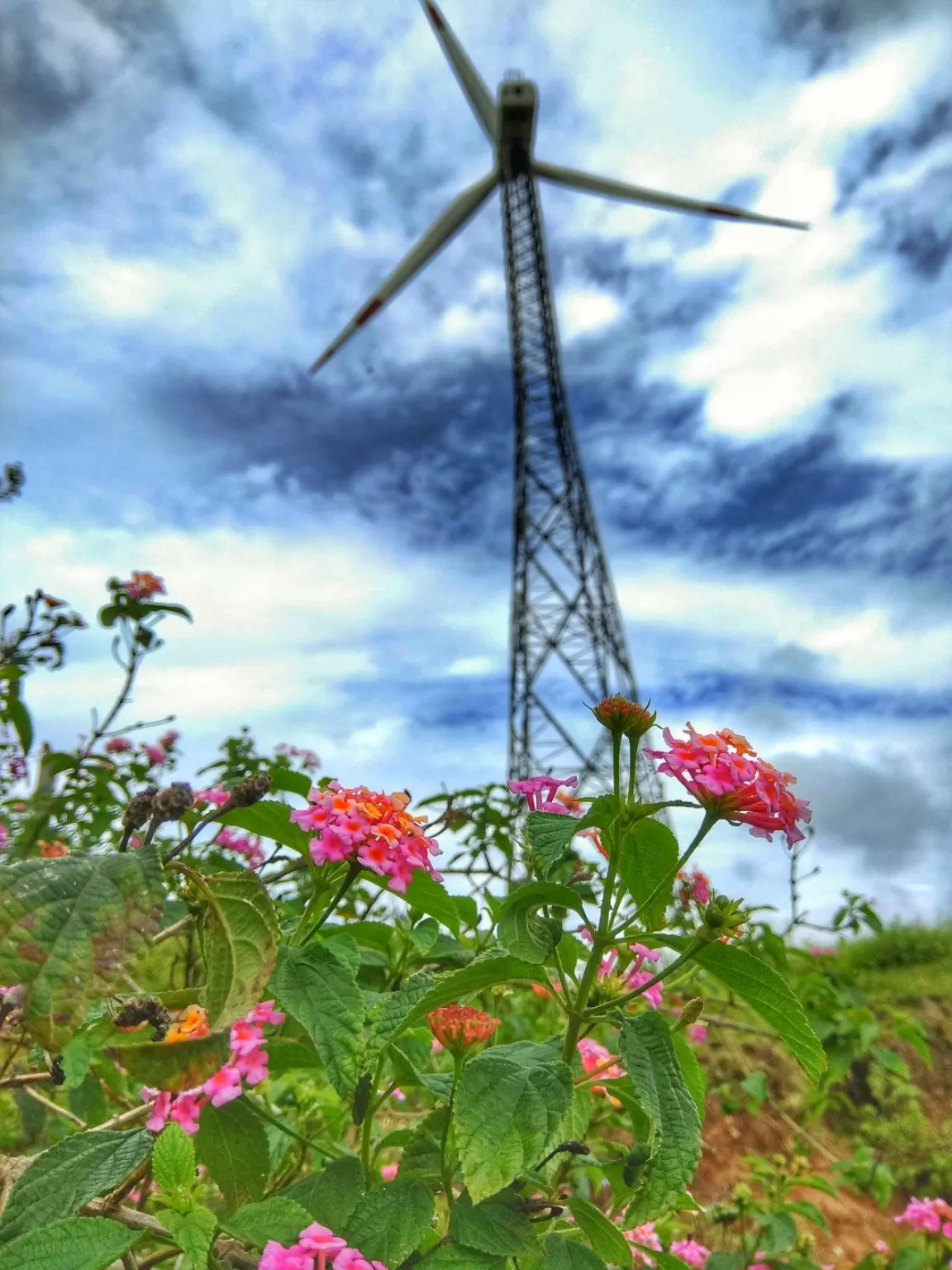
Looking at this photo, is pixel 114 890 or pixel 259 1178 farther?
→ pixel 259 1178

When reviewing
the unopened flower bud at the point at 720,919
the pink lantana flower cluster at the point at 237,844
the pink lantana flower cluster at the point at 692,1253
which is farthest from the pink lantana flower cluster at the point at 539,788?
the pink lantana flower cluster at the point at 692,1253

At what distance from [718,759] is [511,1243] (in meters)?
0.51

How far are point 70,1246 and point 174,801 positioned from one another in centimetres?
41

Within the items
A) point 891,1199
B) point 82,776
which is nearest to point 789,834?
point 82,776

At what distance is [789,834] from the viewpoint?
901 millimetres

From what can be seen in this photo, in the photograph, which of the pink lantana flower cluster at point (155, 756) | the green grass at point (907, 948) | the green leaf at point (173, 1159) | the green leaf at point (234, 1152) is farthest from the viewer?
the green grass at point (907, 948)

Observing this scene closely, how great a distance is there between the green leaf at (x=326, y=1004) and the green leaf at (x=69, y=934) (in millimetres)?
193

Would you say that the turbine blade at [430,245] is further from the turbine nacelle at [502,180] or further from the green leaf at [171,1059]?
the green leaf at [171,1059]

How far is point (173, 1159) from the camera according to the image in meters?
0.88

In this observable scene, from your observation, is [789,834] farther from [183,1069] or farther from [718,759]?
[183,1069]

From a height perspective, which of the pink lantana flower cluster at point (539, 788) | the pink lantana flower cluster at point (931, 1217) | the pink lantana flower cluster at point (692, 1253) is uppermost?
the pink lantana flower cluster at point (539, 788)

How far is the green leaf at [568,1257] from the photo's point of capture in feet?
2.75

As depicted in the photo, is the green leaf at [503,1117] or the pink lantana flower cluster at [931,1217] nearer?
the green leaf at [503,1117]

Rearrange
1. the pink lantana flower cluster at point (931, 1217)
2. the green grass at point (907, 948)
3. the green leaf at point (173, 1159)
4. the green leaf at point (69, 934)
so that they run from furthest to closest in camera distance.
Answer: the green grass at point (907, 948) → the pink lantana flower cluster at point (931, 1217) → the green leaf at point (173, 1159) → the green leaf at point (69, 934)
